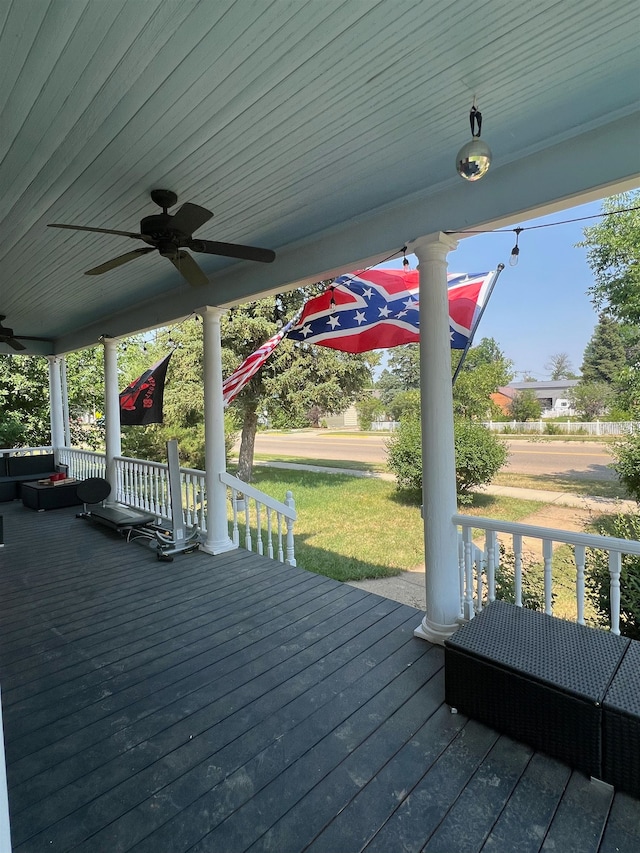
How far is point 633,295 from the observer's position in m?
7.05

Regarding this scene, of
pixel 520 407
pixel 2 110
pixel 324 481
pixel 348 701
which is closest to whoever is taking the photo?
pixel 2 110

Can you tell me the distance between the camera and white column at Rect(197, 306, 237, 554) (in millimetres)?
4910

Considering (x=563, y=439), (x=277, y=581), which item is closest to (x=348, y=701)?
(x=277, y=581)

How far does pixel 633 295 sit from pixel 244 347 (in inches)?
339

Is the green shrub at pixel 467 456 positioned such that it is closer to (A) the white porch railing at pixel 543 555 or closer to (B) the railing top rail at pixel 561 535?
(A) the white porch railing at pixel 543 555

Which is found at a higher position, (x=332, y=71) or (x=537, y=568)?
(x=332, y=71)

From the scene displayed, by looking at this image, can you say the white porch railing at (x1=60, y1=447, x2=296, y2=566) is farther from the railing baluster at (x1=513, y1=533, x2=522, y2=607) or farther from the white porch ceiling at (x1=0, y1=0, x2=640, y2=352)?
the white porch ceiling at (x1=0, y1=0, x2=640, y2=352)

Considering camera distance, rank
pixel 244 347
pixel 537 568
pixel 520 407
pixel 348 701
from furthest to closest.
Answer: pixel 520 407 → pixel 244 347 → pixel 537 568 → pixel 348 701

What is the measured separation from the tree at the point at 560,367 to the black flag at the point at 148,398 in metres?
39.6

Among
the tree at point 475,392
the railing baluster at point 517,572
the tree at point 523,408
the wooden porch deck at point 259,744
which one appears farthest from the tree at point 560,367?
the wooden porch deck at point 259,744

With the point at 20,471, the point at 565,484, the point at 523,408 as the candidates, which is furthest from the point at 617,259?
the point at 523,408

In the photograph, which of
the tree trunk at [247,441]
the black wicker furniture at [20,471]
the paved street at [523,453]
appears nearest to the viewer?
the black wicker furniture at [20,471]

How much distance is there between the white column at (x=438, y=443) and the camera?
2912 mm

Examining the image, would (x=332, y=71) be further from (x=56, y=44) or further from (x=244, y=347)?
(x=244, y=347)
